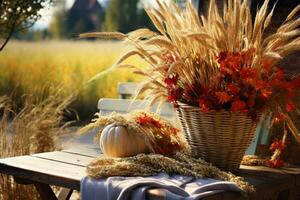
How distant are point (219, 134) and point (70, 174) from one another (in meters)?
0.55

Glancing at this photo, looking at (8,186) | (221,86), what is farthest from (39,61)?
(221,86)

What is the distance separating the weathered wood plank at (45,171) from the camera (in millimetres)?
1849

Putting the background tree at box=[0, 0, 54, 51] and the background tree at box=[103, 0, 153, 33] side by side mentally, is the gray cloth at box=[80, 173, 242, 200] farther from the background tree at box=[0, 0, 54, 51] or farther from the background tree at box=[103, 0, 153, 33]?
the background tree at box=[103, 0, 153, 33]

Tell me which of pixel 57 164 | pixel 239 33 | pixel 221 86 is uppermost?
pixel 239 33

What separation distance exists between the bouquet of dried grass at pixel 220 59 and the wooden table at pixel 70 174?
227 mm

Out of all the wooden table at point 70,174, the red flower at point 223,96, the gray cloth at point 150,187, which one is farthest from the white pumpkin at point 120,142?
the red flower at point 223,96

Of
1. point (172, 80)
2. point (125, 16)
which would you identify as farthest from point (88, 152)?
point (125, 16)

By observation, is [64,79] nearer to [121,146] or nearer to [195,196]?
[121,146]

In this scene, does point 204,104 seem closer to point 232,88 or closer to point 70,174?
point 232,88

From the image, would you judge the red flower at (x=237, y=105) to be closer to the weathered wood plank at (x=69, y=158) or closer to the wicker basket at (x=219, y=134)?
the wicker basket at (x=219, y=134)

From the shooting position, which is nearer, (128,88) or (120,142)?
(120,142)

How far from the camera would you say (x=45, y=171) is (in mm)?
1924

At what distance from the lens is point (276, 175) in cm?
199

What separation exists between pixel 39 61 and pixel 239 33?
→ 187 inches
